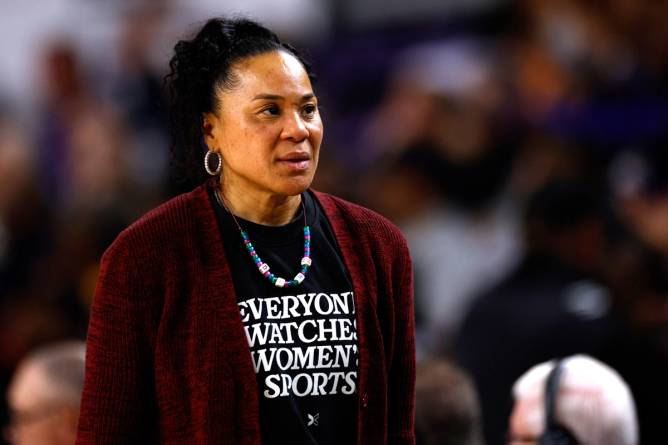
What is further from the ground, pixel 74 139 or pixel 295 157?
pixel 74 139

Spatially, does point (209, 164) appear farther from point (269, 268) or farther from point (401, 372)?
point (401, 372)

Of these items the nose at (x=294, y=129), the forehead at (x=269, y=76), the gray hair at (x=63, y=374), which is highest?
the forehead at (x=269, y=76)

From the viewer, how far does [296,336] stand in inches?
110

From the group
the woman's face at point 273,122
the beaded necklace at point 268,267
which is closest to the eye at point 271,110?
the woman's face at point 273,122

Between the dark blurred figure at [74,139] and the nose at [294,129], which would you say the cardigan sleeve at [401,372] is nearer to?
the nose at [294,129]

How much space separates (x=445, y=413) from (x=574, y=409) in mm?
400

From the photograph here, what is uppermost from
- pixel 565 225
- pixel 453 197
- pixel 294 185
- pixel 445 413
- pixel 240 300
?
pixel 453 197

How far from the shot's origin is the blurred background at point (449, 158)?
5.32 meters

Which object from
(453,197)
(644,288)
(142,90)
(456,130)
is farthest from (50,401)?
(142,90)

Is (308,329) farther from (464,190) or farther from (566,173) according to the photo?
(464,190)

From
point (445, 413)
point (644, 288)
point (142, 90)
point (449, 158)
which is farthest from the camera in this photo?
point (142, 90)

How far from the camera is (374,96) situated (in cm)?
882

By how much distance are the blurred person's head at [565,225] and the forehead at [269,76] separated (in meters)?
2.88

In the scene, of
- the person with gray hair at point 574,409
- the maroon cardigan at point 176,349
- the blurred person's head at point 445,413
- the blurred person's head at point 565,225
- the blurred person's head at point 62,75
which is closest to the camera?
the maroon cardigan at point 176,349
